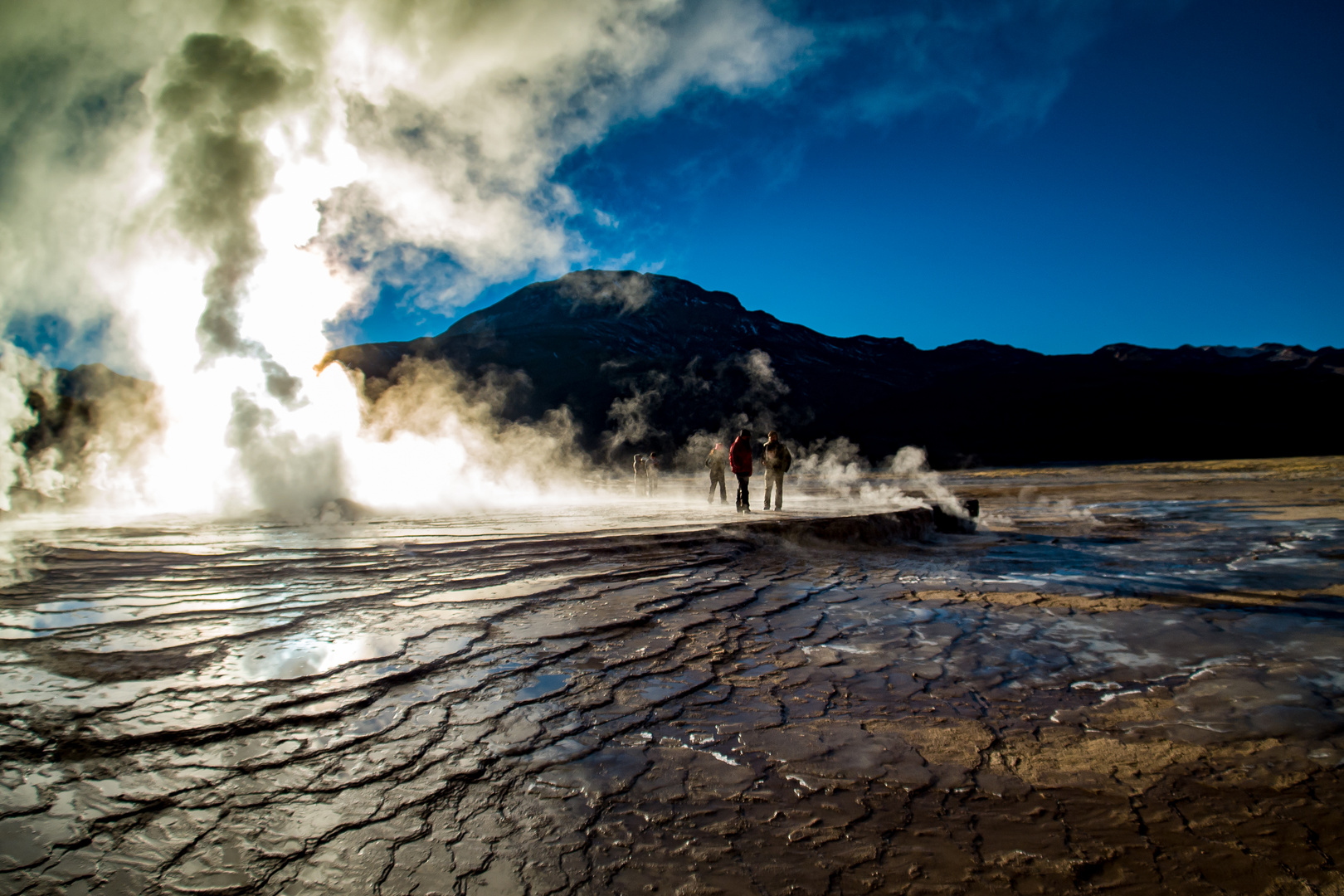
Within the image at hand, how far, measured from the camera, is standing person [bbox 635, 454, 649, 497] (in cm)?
1997

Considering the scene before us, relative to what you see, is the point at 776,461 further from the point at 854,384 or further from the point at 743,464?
the point at 854,384

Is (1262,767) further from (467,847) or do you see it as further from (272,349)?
(272,349)

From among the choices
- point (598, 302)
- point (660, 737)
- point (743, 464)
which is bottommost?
point (660, 737)

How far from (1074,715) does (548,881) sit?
7.84ft

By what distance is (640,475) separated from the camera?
22.4 metres

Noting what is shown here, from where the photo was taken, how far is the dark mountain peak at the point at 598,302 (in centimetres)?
11556

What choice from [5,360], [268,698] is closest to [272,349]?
[5,360]

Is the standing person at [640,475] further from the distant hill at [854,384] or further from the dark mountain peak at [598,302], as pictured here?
the dark mountain peak at [598,302]

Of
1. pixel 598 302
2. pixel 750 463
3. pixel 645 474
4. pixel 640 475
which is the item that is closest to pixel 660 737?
pixel 750 463

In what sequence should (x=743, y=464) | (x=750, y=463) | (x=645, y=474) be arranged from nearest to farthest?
(x=743, y=464), (x=750, y=463), (x=645, y=474)

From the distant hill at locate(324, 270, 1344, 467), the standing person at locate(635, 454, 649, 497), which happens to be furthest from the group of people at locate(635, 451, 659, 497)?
the distant hill at locate(324, 270, 1344, 467)

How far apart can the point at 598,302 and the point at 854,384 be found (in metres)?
57.0

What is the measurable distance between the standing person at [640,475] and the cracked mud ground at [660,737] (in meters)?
14.5

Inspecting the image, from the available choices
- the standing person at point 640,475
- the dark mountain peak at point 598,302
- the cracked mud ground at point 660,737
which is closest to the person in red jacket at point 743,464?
the cracked mud ground at point 660,737
